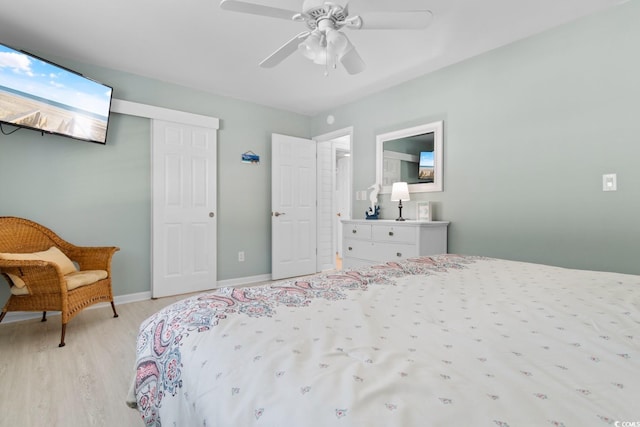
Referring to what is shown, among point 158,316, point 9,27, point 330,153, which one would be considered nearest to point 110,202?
point 9,27

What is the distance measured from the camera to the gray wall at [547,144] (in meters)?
2.16

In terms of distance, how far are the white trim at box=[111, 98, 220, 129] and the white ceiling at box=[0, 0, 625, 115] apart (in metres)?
0.35

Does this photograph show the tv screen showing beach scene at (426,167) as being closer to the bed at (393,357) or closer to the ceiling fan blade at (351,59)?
the ceiling fan blade at (351,59)

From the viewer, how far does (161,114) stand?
11.5ft

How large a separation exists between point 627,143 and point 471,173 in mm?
1076

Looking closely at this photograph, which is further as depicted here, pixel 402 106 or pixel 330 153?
pixel 330 153

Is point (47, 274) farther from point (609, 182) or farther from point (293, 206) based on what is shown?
point (609, 182)

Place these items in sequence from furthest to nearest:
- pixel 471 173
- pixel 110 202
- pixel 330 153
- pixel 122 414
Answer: pixel 330 153 < pixel 110 202 < pixel 471 173 < pixel 122 414

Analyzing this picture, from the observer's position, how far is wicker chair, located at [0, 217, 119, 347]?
2.29 metres

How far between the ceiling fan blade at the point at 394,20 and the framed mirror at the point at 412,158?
1523 millimetres

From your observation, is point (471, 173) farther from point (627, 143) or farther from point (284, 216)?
point (284, 216)

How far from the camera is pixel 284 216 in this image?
4410 millimetres

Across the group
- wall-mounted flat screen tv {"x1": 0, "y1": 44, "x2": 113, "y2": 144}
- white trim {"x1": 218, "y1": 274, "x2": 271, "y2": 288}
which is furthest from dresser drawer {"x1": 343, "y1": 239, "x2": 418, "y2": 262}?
wall-mounted flat screen tv {"x1": 0, "y1": 44, "x2": 113, "y2": 144}

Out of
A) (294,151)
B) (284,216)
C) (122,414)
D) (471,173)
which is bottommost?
(122,414)
